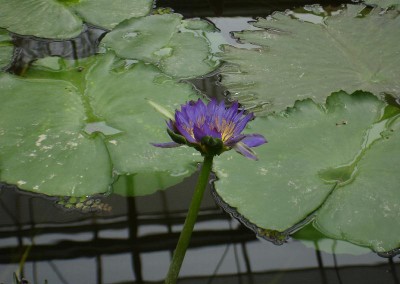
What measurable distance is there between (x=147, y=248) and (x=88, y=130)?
442 mm

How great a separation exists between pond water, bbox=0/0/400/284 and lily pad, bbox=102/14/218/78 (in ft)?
1.84

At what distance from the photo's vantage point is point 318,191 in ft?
5.04

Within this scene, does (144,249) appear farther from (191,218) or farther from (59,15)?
(59,15)

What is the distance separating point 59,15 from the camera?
89.0 inches

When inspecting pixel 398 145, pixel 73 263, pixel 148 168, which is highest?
pixel 398 145

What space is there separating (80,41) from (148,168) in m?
0.79

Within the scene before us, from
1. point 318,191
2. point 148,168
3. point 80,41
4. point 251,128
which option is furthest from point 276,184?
point 80,41

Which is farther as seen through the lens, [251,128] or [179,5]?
[179,5]

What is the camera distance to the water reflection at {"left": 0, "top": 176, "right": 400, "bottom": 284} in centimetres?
143

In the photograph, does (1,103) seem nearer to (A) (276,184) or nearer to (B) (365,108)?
(A) (276,184)

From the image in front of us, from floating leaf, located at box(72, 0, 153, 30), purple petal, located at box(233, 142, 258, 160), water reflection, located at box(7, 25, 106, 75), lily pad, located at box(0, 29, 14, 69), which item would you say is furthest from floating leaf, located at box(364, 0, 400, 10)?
purple petal, located at box(233, 142, 258, 160)

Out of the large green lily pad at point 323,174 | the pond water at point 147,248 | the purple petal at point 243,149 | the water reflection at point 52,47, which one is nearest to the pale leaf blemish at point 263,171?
the large green lily pad at point 323,174

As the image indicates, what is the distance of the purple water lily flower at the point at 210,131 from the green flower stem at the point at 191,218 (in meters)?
0.04

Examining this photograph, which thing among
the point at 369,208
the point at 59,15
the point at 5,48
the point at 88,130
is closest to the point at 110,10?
the point at 59,15
